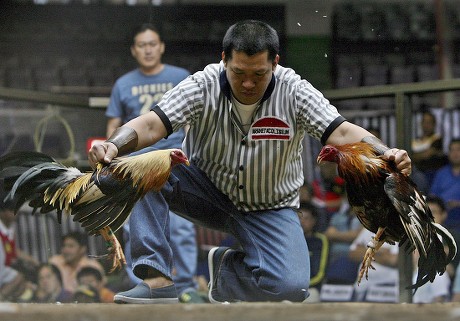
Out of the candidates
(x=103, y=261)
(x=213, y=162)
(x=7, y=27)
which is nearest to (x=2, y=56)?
(x=7, y=27)

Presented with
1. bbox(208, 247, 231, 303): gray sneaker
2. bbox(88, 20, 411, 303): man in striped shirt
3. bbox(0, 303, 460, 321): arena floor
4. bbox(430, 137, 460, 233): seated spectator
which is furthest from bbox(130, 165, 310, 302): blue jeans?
bbox(430, 137, 460, 233): seated spectator

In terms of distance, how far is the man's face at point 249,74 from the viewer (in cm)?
487

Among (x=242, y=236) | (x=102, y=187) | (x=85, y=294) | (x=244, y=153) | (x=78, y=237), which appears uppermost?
(x=244, y=153)

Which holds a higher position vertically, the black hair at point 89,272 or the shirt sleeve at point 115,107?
the shirt sleeve at point 115,107

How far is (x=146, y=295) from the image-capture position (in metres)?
5.14

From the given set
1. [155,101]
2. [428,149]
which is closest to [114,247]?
[155,101]

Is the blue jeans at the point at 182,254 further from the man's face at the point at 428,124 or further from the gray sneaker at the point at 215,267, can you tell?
the man's face at the point at 428,124

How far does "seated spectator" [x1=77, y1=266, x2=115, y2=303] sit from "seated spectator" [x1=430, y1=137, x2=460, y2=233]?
2.28 metres

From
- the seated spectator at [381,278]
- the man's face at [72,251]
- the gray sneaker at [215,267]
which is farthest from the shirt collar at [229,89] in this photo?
the man's face at [72,251]

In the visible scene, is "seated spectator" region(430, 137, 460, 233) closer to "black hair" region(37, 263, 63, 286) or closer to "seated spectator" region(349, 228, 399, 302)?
"seated spectator" region(349, 228, 399, 302)

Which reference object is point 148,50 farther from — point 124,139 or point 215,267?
point 124,139

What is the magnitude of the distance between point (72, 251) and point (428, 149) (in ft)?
8.38

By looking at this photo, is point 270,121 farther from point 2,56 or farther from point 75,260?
point 2,56

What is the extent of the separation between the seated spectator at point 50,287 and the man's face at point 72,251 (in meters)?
0.11
